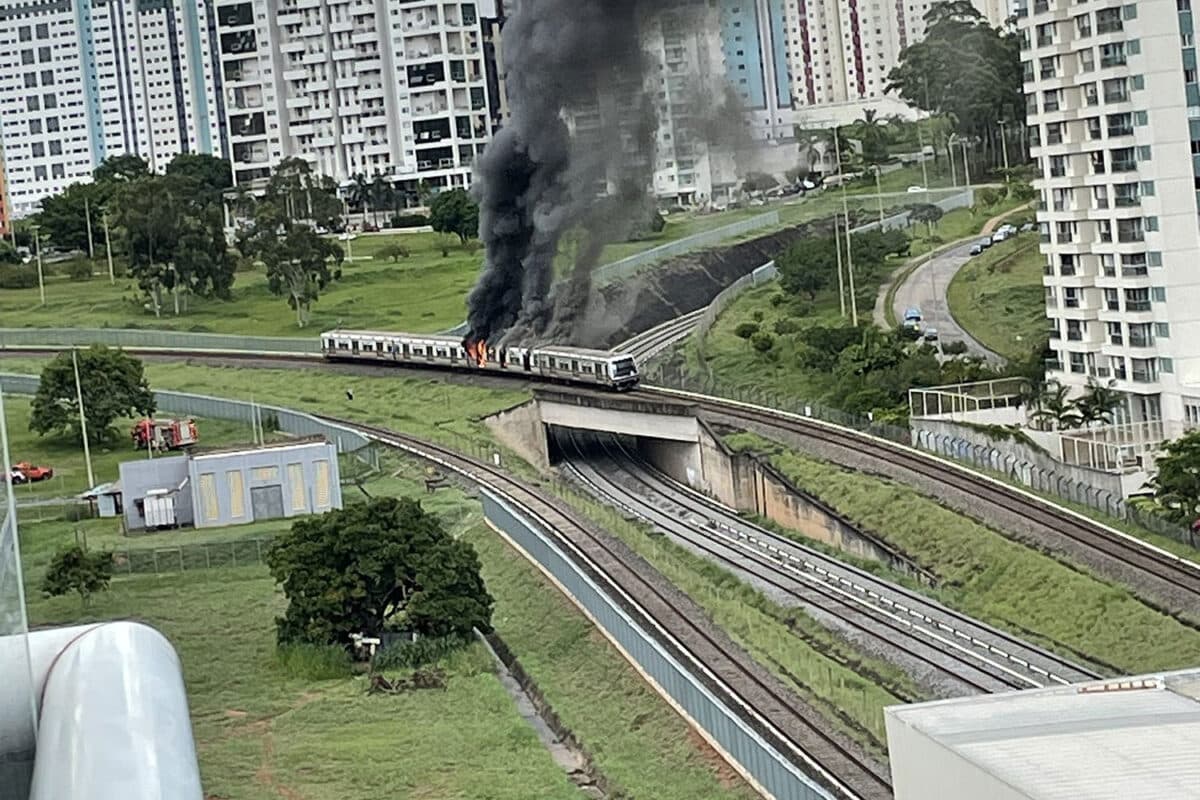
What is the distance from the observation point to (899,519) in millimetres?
21516

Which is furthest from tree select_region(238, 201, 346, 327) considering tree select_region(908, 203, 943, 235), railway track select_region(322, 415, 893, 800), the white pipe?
the white pipe

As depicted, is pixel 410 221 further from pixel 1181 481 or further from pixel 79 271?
pixel 1181 481

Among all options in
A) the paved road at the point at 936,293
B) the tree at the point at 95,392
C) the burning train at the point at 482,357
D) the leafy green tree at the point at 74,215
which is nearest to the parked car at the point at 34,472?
the tree at the point at 95,392

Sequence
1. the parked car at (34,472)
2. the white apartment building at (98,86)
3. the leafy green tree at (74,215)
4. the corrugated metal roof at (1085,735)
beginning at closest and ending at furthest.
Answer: the corrugated metal roof at (1085,735), the parked car at (34,472), the leafy green tree at (74,215), the white apartment building at (98,86)

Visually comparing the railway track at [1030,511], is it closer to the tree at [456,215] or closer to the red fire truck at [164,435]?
the red fire truck at [164,435]

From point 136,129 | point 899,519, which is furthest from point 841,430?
point 136,129

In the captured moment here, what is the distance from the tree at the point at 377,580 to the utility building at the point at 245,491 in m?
5.17

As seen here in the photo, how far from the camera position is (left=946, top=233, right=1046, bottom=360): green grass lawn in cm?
2881

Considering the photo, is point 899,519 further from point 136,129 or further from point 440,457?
point 136,129

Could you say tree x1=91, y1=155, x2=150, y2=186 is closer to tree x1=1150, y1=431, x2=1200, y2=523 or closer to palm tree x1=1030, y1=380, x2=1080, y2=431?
palm tree x1=1030, y1=380, x2=1080, y2=431

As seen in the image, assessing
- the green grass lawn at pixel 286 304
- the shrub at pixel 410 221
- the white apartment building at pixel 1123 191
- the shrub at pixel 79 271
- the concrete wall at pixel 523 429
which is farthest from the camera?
the shrub at pixel 410 221

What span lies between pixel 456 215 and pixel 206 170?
10481 mm

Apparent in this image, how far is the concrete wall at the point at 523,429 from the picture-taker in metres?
28.5

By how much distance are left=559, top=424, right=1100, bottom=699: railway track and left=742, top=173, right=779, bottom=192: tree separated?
42.7ft
